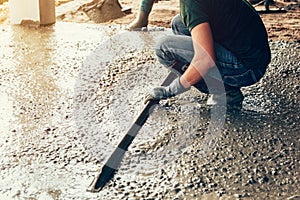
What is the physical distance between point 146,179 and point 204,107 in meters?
1.09

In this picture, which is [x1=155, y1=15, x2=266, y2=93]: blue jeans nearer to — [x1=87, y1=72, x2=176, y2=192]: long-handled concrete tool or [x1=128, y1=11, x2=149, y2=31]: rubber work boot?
[x1=87, y1=72, x2=176, y2=192]: long-handled concrete tool

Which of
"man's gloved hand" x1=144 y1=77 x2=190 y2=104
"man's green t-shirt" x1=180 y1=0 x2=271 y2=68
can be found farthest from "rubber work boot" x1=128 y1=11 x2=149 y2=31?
"man's green t-shirt" x1=180 y1=0 x2=271 y2=68

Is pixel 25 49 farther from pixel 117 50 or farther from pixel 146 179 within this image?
pixel 146 179

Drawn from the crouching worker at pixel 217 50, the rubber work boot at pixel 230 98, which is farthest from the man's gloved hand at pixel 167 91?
the rubber work boot at pixel 230 98

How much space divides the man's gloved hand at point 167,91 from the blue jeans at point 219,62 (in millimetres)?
198

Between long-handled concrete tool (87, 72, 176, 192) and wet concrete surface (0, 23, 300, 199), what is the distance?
0.04m

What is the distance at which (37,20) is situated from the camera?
18.5 ft

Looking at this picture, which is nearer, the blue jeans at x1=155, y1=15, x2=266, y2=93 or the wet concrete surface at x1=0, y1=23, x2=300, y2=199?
the wet concrete surface at x1=0, y1=23, x2=300, y2=199

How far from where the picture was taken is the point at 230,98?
3.58 m

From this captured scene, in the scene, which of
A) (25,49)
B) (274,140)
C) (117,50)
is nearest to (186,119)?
(274,140)

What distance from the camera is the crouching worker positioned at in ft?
10.1

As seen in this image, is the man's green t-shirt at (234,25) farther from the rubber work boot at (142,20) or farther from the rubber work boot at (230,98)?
the rubber work boot at (142,20)

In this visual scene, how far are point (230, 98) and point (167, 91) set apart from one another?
0.50 metres

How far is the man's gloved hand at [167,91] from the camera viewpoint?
3.32m
